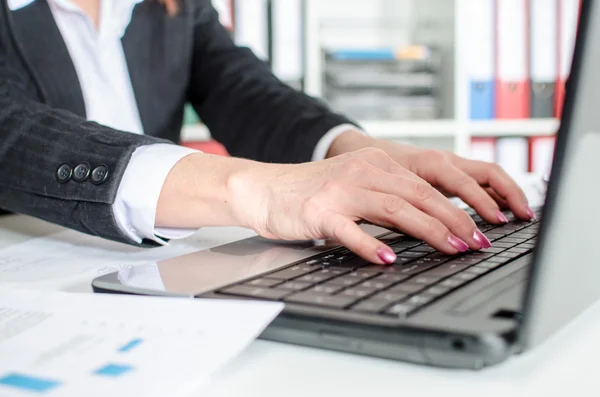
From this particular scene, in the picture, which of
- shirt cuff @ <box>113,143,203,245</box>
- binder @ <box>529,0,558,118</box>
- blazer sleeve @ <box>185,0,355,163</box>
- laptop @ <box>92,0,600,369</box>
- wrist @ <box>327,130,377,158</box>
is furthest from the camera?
binder @ <box>529,0,558,118</box>

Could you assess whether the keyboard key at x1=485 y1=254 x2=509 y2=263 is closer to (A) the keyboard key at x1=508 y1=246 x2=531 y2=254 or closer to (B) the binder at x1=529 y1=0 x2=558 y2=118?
(A) the keyboard key at x1=508 y1=246 x2=531 y2=254

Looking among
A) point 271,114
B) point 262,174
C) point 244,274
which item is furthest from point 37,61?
point 244,274

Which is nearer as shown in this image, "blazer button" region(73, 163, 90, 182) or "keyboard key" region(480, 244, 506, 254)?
"keyboard key" region(480, 244, 506, 254)

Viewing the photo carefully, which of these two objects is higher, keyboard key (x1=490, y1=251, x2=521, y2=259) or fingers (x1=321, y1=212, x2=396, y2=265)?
fingers (x1=321, y1=212, x2=396, y2=265)

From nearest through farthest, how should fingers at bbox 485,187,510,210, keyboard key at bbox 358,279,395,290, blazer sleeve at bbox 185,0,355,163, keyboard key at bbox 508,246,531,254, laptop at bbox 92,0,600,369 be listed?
laptop at bbox 92,0,600,369, keyboard key at bbox 358,279,395,290, keyboard key at bbox 508,246,531,254, fingers at bbox 485,187,510,210, blazer sleeve at bbox 185,0,355,163

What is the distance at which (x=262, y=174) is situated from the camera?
57 centimetres

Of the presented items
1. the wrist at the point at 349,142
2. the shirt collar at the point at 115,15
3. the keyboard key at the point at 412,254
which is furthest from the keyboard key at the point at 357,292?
the shirt collar at the point at 115,15

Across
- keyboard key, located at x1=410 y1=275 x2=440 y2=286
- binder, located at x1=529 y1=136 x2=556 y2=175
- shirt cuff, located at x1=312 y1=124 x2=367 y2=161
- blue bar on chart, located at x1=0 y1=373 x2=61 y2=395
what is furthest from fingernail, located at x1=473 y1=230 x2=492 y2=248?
binder, located at x1=529 y1=136 x2=556 y2=175

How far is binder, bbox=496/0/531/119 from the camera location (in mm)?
1789

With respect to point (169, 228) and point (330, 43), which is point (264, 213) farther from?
point (330, 43)

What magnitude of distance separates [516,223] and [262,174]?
0.26 metres

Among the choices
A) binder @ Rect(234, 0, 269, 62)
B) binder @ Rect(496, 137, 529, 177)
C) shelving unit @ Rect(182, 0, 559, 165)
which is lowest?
binder @ Rect(496, 137, 529, 177)

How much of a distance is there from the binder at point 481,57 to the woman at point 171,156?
3.07ft

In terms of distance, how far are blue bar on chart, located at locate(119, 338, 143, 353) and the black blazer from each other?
0.28 meters
